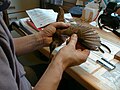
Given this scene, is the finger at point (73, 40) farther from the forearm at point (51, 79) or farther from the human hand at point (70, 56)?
the forearm at point (51, 79)

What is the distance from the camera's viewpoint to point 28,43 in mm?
832

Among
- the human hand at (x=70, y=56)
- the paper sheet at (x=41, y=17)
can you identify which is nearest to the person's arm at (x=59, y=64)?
the human hand at (x=70, y=56)

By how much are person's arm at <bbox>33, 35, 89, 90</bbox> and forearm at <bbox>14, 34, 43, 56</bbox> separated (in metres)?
0.24

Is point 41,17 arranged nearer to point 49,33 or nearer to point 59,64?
point 49,33

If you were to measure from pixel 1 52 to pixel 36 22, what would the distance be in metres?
0.65

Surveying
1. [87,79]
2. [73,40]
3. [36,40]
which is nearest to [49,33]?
[36,40]

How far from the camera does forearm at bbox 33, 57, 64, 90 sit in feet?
1.69

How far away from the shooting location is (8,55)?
0.45 meters

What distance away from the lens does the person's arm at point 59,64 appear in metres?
0.52

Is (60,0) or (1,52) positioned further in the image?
(60,0)

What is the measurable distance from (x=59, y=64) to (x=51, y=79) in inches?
2.8

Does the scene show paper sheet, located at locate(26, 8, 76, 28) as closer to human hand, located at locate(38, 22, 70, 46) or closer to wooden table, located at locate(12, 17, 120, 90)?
human hand, located at locate(38, 22, 70, 46)

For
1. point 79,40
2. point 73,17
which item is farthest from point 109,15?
point 79,40

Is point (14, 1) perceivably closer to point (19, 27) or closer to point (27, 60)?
point (27, 60)
